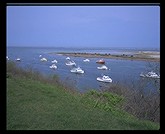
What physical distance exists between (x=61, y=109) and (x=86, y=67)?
2.99 feet

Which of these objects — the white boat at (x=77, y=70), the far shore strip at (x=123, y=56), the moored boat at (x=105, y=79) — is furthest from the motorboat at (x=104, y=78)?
the far shore strip at (x=123, y=56)

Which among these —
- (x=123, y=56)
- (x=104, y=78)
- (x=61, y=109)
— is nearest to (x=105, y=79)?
(x=104, y=78)

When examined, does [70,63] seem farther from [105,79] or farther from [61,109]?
[61,109]

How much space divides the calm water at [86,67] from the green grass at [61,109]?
0.92 feet

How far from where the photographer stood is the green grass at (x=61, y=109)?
3.06m

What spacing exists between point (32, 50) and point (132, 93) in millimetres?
1679

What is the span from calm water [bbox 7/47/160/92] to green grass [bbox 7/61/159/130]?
→ 279mm

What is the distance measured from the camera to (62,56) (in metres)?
2.78

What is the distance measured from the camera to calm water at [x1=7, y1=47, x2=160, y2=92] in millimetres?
2707

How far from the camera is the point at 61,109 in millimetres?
3510

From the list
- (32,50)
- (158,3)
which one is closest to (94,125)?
(32,50)

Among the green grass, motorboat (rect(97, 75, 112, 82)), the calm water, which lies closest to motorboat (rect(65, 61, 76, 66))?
the calm water

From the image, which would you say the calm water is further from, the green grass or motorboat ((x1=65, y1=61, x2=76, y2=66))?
the green grass
